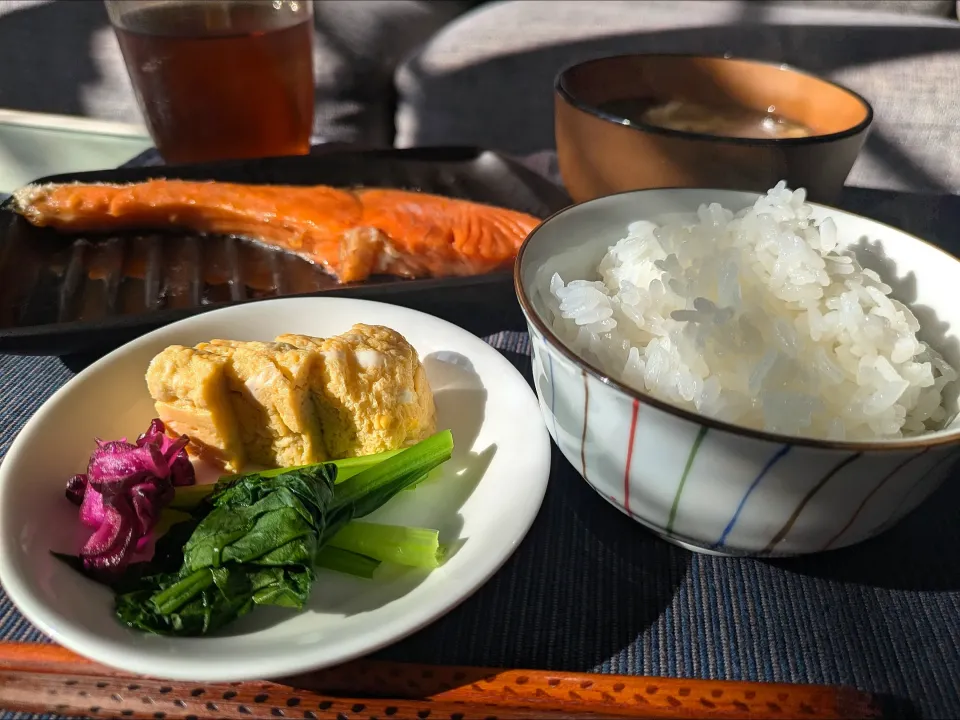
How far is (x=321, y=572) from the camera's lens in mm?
734

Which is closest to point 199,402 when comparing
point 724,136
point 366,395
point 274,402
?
point 274,402

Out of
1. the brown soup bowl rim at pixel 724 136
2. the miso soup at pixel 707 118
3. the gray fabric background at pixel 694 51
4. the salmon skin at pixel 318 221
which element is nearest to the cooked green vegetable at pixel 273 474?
the salmon skin at pixel 318 221

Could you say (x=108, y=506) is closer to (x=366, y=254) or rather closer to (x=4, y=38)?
(x=366, y=254)

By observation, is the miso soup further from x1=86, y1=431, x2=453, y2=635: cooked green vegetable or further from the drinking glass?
x1=86, y1=431, x2=453, y2=635: cooked green vegetable

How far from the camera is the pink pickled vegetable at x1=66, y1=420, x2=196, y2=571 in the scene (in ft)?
2.33

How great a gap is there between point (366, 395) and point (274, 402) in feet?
0.35

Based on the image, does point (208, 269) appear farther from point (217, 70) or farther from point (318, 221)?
point (217, 70)

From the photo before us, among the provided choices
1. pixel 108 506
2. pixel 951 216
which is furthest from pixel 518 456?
pixel 951 216

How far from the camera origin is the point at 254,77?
4.64 ft

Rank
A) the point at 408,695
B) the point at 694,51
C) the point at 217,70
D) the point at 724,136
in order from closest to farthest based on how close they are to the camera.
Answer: the point at 408,695
the point at 724,136
the point at 217,70
the point at 694,51

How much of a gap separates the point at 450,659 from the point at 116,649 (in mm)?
290

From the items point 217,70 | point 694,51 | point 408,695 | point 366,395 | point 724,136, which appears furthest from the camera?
point 694,51

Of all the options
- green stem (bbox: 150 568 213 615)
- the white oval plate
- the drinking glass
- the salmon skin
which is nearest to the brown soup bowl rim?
the salmon skin

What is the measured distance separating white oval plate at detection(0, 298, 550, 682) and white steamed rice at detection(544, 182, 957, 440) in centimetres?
17
